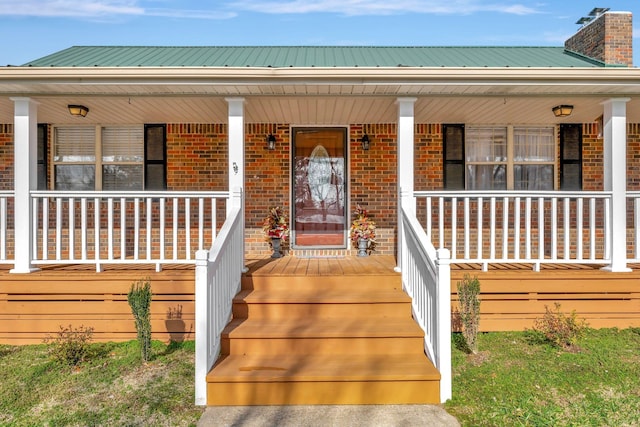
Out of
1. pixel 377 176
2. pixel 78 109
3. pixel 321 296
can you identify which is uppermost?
pixel 78 109

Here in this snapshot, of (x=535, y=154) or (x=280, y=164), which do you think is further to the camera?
(x=535, y=154)

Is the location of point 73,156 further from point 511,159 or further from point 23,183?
point 511,159

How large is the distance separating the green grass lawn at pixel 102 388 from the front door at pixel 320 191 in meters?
2.95

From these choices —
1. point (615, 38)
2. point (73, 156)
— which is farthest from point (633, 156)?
point (73, 156)

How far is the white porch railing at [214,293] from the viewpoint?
347 cm

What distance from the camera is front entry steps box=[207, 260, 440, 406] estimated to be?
11.3 ft

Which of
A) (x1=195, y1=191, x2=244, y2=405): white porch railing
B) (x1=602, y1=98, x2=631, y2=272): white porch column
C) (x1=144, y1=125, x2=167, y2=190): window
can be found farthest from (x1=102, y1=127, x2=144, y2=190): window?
(x1=602, y1=98, x2=631, y2=272): white porch column

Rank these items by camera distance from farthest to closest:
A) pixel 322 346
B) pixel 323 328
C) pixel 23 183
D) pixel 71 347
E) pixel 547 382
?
Result: pixel 23 183, pixel 71 347, pixel 323 328, pixel 322 346, pixel 547 382

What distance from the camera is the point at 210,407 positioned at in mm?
3418

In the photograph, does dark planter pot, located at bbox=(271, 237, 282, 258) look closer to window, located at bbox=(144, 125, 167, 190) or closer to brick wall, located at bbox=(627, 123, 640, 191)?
window, located at bbox=(144, 125, 167, 190)

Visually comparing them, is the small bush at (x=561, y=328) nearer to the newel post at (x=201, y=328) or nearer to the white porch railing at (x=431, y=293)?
the white porch railing at (x=431, y=293)

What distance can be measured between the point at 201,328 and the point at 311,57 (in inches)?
203

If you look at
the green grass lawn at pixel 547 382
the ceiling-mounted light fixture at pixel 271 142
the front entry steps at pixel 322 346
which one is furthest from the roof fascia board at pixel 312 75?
the green grass lawn at pixel 547 382

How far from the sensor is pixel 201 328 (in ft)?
11.4
